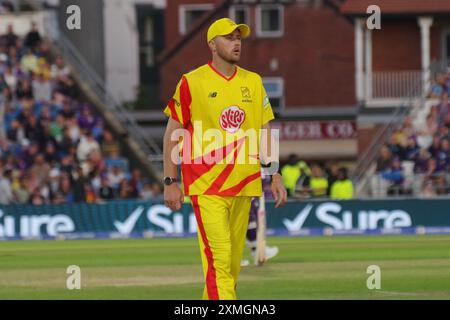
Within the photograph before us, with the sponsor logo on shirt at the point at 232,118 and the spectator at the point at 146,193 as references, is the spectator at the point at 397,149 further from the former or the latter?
the sponsor logo on shirt at the point at 232,118

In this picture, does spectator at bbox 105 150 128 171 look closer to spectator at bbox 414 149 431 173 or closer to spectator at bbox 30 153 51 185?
spectator at bbox 30 153 51 185

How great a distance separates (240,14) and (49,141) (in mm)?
23073

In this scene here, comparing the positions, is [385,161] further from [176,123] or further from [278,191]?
[176,123]

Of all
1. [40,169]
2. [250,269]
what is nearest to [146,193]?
[40,169]

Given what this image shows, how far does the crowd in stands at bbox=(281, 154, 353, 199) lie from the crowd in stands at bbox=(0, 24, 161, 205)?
3.99 metres

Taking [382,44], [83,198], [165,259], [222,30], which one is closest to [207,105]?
[222,30]

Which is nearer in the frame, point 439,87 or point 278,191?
point 278,191

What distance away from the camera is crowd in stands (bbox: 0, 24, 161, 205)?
34.0 meters

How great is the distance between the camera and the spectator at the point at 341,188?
1249 inches

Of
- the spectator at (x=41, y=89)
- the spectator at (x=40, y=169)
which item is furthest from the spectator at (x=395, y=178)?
the spectator at (x=41, y=89)

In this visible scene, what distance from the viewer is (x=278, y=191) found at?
12.6 metres

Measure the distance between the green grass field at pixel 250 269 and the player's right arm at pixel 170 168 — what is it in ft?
10.4

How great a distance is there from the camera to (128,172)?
4028 centimetres

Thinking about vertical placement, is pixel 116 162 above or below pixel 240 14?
below
